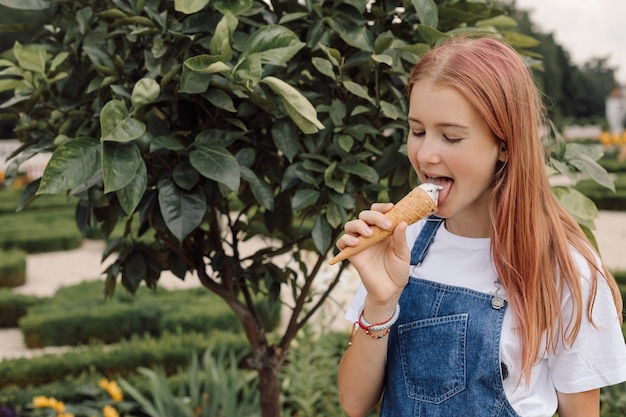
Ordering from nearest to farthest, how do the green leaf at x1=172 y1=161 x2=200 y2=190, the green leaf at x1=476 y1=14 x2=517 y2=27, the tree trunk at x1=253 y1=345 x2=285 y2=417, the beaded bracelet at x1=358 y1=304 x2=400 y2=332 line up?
1. the beaded bracelet at x1=358 y1=304 x2=400 y2=332
2. the green leaf at x1=172 y1=161 x2=200 y2=190
3. the green leaf at x1=476 y1=14 x2=517 y2=27
4. the tree trunk at x1=253 y1=345 x2=285 y2=417

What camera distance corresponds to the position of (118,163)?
1.42 meters

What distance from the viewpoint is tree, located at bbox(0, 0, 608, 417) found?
4.89 feet

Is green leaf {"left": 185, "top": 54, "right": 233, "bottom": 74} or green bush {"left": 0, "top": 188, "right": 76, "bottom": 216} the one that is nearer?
green leaf {"left": 185, "top": 54, "right": 233, "bottom": 74}

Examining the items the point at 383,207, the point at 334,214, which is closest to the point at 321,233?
the point at 334,214

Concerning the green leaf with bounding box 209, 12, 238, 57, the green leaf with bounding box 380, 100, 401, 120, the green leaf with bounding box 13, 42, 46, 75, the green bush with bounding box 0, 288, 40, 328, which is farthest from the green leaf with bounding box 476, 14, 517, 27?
the green bush with bounding box 0, 288, 40, 328

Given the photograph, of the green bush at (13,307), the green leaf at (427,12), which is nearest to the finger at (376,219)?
the green leaf at (427,12)

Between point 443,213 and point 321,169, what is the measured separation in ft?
1.47

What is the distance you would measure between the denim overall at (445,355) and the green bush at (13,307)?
18.1ft

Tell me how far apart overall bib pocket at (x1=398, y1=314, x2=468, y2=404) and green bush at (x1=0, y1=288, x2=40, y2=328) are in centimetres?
558

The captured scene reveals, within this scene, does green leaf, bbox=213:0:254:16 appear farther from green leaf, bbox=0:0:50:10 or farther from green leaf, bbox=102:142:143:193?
green leaf, bbox=0:0:50:10

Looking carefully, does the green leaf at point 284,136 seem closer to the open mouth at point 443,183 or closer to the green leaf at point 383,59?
the green leaf at point 383,59

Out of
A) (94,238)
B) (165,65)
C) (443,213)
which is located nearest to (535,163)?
(443,213)

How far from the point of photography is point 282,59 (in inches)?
58.8

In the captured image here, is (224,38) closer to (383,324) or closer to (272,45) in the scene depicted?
(272,45)
